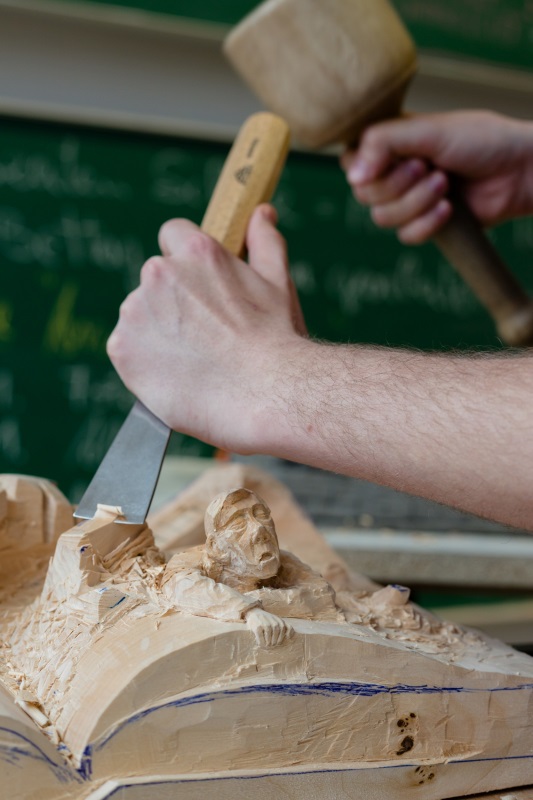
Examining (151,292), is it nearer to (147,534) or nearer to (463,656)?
(147,534)

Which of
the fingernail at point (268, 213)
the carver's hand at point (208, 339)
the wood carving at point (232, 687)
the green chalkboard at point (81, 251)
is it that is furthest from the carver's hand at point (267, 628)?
the green chalkboard at point (81, 251)

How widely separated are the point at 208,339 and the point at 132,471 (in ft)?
0.76

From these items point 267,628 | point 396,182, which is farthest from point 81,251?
point 267,628

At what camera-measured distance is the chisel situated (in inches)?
47.4

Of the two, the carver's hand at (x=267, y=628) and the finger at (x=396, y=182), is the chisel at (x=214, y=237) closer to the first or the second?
the carver's hand at (x=267, y=628)

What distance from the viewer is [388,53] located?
1660 millimetres

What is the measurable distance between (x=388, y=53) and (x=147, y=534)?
3.58 feet

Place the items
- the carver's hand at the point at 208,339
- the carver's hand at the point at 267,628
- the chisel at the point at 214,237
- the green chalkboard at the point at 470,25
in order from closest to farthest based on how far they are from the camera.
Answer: the carver's hand at the point at 267,628
the carver's hand at the point at 208,339
the chisel at the point at 214,237
the green chalkboard at the point at 470,25

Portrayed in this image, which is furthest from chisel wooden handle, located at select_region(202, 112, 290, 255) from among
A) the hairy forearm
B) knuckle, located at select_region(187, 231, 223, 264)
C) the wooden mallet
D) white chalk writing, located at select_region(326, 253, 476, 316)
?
white chalk writing, located at select_region(326, 253, 476, 316)

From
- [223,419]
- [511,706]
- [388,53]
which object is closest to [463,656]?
[511,706]

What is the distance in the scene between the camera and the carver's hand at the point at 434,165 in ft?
6.14

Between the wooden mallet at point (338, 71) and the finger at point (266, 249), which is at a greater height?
the wooden mallet at point (338, 71)

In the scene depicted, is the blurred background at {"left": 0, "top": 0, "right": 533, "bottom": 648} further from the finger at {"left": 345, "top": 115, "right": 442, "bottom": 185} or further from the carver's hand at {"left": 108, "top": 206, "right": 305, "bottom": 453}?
the carver's hand at {"left": 108, "top": 206, "right": 305, "bottom": 453}

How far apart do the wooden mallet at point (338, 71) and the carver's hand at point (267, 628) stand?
1.09 meters
